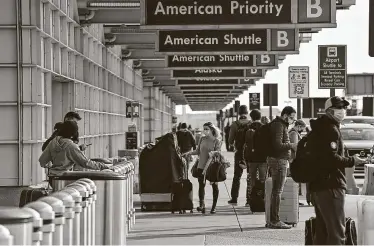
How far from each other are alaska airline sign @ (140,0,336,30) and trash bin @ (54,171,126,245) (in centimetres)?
318

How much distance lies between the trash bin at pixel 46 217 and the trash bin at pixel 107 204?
3.70 meters

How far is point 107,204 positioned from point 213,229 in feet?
14.0

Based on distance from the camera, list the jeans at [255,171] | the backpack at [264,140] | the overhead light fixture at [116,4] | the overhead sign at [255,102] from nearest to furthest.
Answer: the backpack at [264,140] → the jeans at [255,171] → the overhead light fixture at [116,4] → the overhead sign at [255,102]

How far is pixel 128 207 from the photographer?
14852 mm

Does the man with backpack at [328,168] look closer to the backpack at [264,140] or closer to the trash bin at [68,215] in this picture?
the trash bin at [68,215]

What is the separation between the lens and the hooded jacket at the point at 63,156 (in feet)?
41.2

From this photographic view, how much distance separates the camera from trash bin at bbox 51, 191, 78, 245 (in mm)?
8148

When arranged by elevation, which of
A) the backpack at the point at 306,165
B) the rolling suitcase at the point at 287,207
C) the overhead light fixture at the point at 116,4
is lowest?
the rolling suitcase at the point at 287,207

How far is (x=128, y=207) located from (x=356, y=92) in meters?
56.5

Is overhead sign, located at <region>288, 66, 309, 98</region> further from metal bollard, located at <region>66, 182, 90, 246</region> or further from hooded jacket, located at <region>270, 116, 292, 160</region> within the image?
metal bollard, located at <region>66, 182, 90, 246</region>

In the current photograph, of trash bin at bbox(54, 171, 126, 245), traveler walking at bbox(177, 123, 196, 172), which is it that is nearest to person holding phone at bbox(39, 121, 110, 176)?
trash bin at bbox(54, 171, 126, 245)

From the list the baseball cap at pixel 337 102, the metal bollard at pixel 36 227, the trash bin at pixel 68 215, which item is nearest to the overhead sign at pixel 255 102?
the baseball cap at pixel 337 102

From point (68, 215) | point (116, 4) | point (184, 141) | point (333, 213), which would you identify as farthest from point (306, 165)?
point (184, 141)

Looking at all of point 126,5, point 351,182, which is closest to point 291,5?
point 351,182
